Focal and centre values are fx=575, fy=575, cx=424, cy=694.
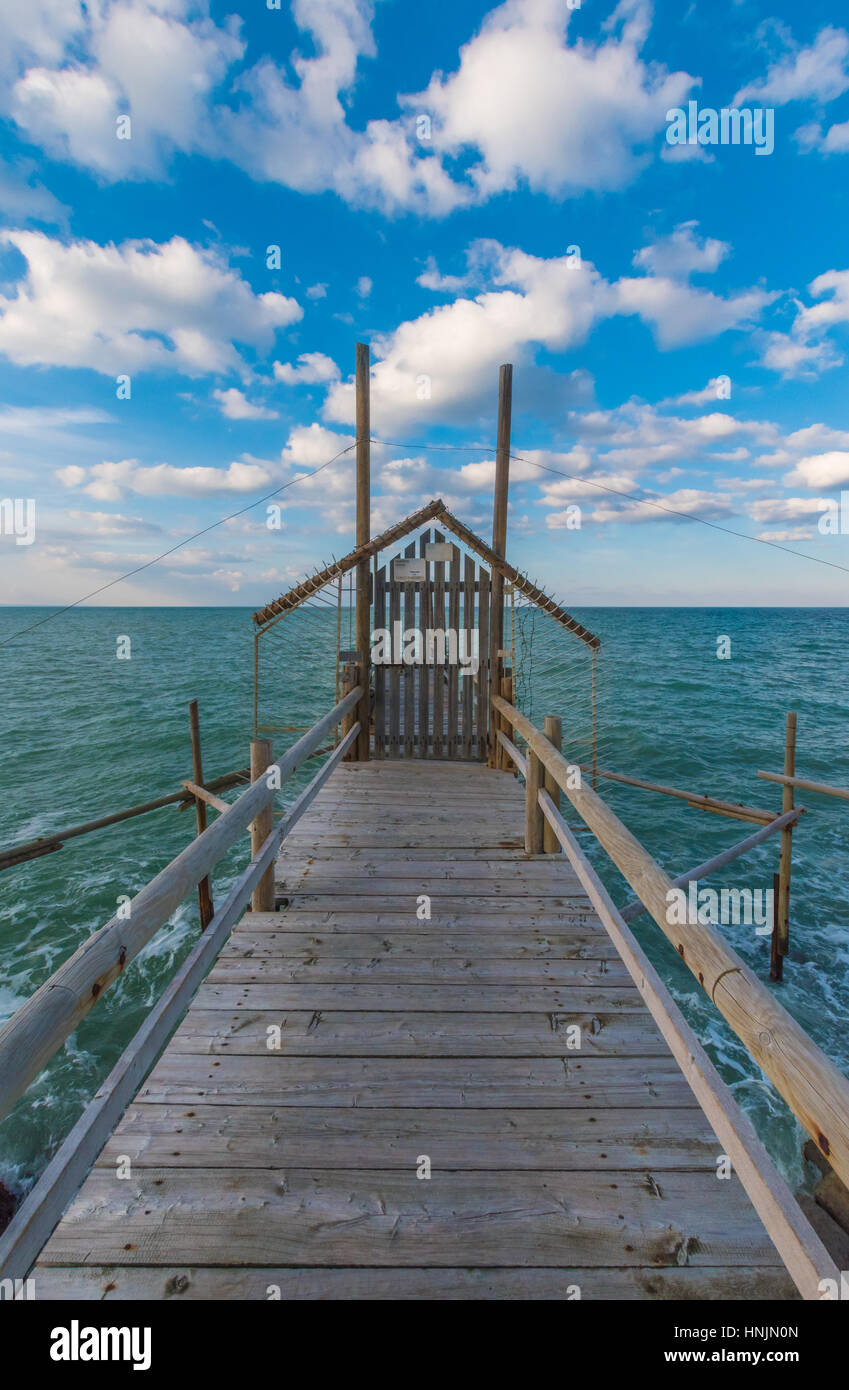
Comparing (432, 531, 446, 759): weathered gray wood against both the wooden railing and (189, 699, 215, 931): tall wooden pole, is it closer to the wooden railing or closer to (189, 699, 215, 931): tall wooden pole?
(189, 699, 215, 931): tall wooden pole

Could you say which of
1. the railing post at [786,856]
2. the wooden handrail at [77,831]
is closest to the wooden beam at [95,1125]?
the wooden handrail at [77,831]

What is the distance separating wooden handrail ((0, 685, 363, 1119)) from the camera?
122 centimetres

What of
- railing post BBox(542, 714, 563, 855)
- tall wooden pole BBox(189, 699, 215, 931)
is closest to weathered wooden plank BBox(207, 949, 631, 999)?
railing post BBox(542, 714, 563, 855)

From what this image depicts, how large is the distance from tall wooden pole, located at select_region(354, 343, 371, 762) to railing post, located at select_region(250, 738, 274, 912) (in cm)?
298

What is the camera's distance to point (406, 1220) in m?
1.81

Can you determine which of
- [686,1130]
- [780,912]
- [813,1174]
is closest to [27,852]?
[686,1130]

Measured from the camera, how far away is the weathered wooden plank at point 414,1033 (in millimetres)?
2525

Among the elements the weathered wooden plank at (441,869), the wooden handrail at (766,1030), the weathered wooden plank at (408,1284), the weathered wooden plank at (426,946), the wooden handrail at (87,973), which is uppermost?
the wooden handrail at (87,973)

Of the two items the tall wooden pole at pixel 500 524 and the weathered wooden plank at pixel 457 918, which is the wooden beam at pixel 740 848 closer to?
the tall wooden pole at pixel 500 524

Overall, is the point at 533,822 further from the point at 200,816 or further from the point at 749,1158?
the point at 200,816

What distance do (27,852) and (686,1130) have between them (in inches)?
246

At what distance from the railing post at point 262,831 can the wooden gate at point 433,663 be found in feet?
10.5

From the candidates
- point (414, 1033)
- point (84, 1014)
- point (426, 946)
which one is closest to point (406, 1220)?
point (414, 1033)

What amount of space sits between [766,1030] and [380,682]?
583 centimetres
